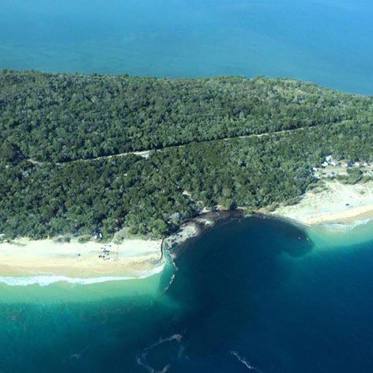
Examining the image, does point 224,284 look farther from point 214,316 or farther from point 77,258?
point 77,258

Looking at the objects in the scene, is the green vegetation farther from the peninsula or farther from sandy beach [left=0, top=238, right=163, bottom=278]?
sandy beach [left=0, top=238, right=163, bottom=278]

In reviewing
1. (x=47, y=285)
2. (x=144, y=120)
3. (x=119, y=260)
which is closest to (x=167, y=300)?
(x=119, y=260)

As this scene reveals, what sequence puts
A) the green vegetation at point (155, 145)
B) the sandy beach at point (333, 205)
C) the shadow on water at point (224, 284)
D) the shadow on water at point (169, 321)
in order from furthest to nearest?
1. the sandy beach at point (333, 205)
2. the green vegetation at point (155, 145)
3. the shadow on water at point (224, 284)
4. the shadow on water at point (169, 321)

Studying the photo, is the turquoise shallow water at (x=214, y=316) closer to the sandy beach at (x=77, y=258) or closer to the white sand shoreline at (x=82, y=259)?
the white sand shoreline at (x=82, y=259)

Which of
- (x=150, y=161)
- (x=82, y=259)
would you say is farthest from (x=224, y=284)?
(x=150, y=161)

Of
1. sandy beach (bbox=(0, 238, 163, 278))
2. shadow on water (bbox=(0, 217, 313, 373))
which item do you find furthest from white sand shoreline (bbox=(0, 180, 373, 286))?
shadow on water (bbox=(0, 217, 313, 373))

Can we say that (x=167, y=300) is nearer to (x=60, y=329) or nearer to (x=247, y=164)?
(x=60, y=329)

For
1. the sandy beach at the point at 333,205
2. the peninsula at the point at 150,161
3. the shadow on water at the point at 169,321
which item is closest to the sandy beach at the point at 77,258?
the peninsula at the point at 150,161
